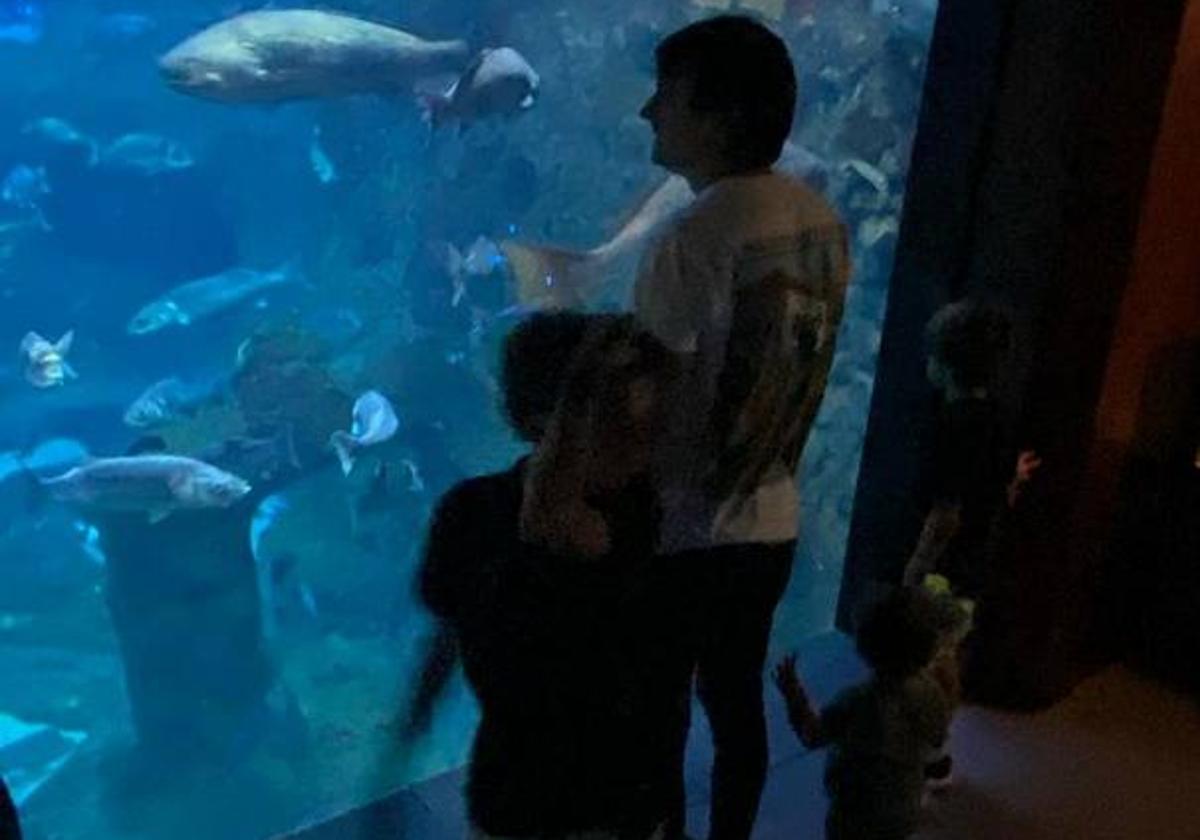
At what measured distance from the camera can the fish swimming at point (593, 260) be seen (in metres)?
2.46

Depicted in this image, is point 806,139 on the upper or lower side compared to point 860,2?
lower

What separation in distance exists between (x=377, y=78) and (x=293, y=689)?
8.29 ft

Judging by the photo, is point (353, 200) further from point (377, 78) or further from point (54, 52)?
point (377, 78)

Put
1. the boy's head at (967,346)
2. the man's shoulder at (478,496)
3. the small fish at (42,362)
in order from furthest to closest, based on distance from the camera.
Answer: the small fish at (42,362) → the boy's head at (967,346) → the man's shoulder at (478,496)

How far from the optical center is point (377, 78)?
3.90m

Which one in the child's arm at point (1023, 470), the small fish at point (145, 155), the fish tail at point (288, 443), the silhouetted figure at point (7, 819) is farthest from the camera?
the small fish at point (145, 155)

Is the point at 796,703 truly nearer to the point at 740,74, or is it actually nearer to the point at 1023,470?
the point at 740,74

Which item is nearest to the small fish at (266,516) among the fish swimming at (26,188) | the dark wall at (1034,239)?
the fish swimming at (26,188)

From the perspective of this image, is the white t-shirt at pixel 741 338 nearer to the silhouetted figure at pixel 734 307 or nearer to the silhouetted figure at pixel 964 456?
the silhouetted figure at pixel 734 307

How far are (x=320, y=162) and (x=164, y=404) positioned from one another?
67.2 inches

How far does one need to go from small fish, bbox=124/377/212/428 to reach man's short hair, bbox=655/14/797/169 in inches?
131

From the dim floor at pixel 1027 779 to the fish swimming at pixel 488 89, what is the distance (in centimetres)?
197

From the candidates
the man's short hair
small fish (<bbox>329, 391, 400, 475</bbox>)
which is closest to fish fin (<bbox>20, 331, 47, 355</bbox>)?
small fish (<bbox>329, 391, 400, 475</bbox>)

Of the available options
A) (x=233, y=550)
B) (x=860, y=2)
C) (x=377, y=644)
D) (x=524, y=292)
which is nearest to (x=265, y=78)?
(x=524, y=292)
